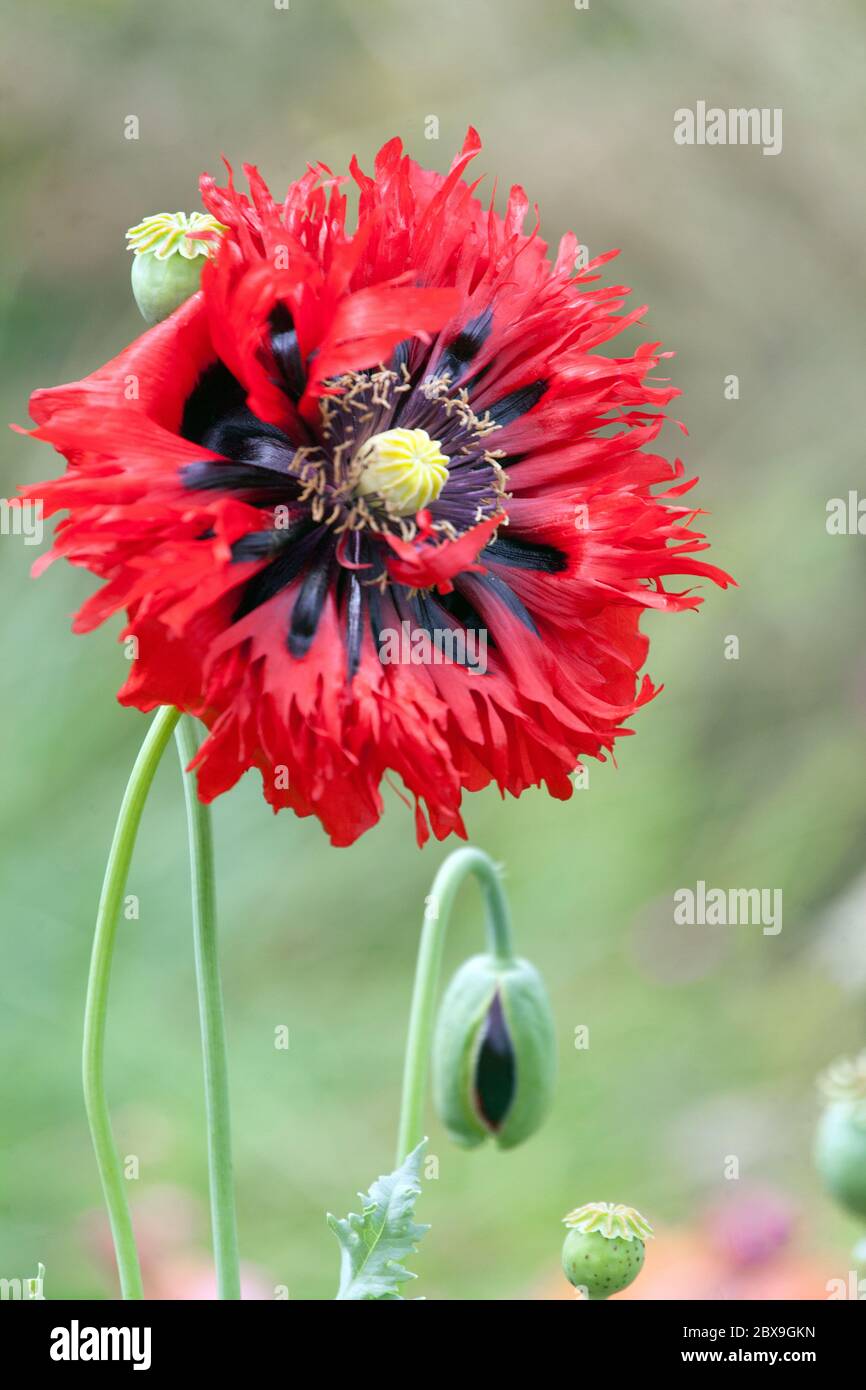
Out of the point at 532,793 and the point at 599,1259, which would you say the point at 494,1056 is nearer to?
the point at 599,1259

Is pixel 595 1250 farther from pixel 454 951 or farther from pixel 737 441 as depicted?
pixel 737 441

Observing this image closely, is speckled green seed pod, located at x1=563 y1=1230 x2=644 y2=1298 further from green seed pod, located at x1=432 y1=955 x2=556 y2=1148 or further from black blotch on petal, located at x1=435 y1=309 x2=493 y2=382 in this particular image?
black blotch on petal, located at x1=435 y1=309 x2=493 y2=382

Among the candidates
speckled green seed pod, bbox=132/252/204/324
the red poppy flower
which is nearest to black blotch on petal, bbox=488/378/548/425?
the red poppy flower

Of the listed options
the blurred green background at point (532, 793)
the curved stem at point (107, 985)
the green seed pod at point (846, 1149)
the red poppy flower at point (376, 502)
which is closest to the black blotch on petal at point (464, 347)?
the red poppy flower at point (376, 502)

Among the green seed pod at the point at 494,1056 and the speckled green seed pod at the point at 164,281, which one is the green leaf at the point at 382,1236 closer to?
the green seed pod at the point at 494,1056

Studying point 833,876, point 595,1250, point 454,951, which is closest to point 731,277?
point 833,876
